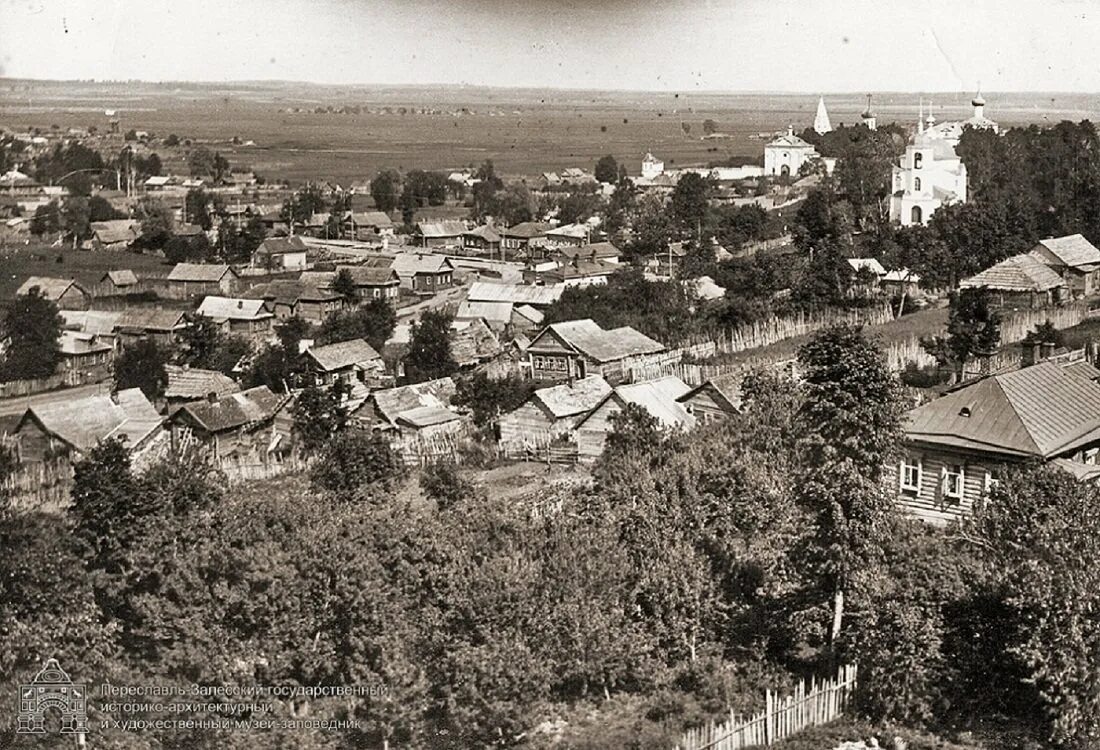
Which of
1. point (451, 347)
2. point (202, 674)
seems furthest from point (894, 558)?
point (451, 347)

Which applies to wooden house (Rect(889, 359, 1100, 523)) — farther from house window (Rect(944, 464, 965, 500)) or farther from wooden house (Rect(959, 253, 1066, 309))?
wooden house (Rect(959, 253, 1066, 309))

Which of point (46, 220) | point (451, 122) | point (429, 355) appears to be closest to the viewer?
point (429, 355)

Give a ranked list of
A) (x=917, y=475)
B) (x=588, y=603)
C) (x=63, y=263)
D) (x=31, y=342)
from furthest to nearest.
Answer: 1. (x=63, y=263)
2. (x=31, y=342)
3. (x=917, y=475)
4. (x=588, y=603)

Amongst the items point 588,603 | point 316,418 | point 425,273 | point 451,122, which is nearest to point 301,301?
point 425,273

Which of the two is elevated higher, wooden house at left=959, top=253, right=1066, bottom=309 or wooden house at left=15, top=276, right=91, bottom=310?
wooden house at left=959, top=253, right=1066, bottom=309

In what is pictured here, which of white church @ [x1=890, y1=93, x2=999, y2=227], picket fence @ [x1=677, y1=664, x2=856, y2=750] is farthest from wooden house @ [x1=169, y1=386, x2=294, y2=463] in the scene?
white church @ [x1=890, y1=93, x2=999, y2=227]

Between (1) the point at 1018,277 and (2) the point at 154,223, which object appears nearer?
(1) the point at 1018,277

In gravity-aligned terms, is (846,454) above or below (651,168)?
below

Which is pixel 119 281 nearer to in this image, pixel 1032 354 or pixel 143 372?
pixel 143 372
